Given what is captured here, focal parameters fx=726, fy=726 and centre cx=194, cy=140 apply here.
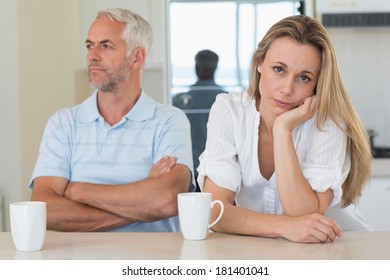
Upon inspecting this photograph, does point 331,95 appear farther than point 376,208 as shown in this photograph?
No

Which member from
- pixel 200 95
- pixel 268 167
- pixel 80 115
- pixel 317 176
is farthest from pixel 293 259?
pixel 200 95

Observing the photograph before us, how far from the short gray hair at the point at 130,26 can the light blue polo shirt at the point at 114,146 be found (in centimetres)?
26

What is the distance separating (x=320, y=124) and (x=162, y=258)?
79 cm

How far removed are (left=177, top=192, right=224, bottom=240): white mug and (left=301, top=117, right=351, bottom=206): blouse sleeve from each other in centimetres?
43

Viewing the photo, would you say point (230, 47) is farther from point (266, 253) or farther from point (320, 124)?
point (266, 253)

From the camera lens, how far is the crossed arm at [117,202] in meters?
2.39

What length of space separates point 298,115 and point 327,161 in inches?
6.0

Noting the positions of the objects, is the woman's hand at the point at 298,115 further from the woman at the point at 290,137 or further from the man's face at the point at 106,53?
the man's face at the point at 106,53

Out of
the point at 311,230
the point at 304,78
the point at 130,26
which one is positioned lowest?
the point at 311,230

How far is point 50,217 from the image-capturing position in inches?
94.8

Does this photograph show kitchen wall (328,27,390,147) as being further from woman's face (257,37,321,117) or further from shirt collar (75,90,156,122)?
woman's face (257,37,321,117)

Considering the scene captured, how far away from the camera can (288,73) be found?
6.66 feet

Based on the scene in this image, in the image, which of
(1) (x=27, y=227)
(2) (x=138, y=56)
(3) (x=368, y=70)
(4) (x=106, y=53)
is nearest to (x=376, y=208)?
(3) (x=368, y=70)

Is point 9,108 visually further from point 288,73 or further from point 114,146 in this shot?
point 288,73
